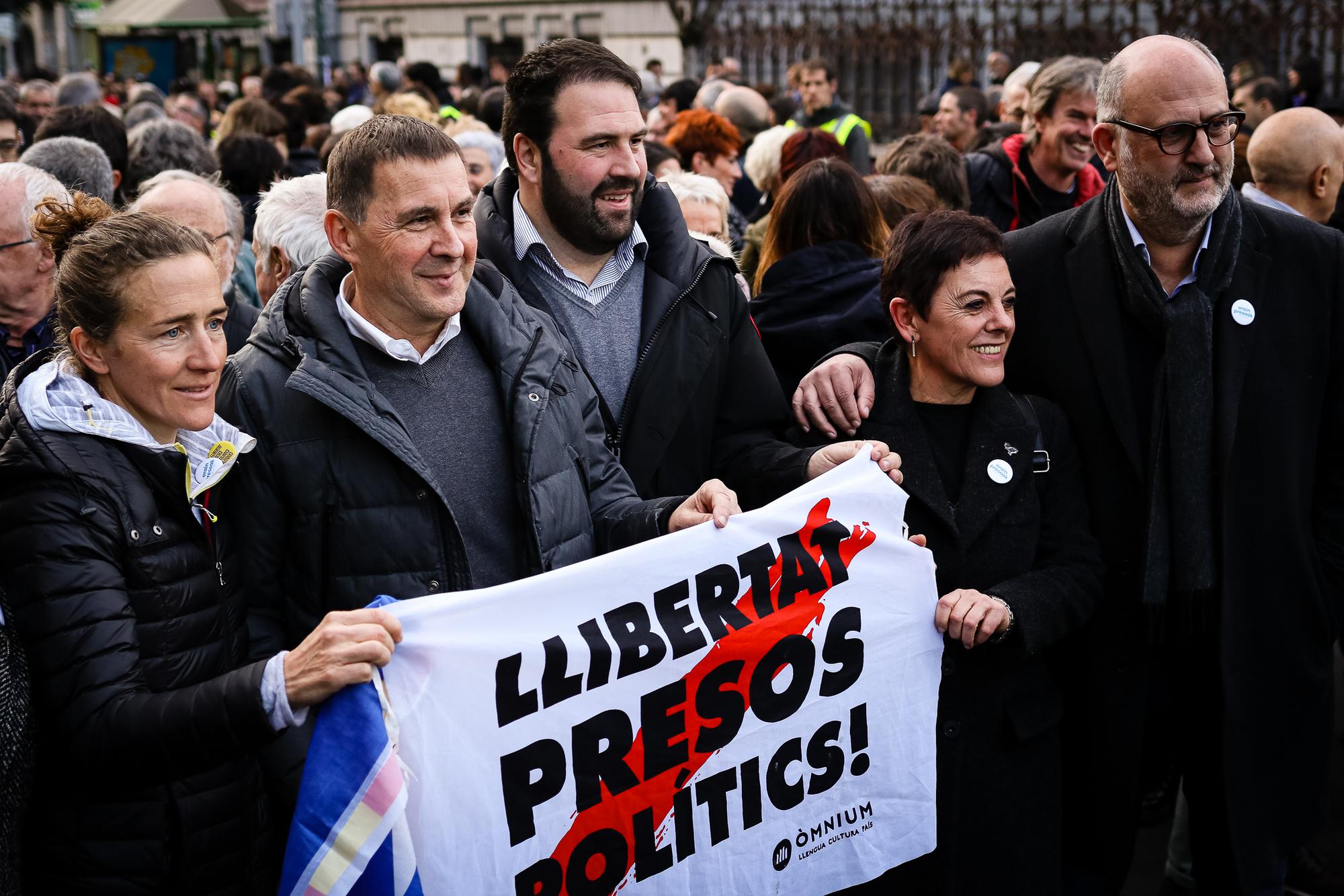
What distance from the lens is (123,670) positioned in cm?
227

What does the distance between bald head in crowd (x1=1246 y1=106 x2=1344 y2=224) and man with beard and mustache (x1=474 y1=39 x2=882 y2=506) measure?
2831 millimetres

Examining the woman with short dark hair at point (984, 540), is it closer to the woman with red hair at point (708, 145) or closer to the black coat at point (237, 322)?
the black coat at point (237, 322)

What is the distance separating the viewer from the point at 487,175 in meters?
7.03

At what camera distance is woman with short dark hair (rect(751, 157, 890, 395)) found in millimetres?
4074

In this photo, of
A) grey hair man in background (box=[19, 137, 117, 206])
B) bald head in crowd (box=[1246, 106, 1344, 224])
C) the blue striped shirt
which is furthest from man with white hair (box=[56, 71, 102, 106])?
bald head in crowd (box=[1246, 106, 1344, 224])

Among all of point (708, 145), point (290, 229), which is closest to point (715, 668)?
point (290, 229)

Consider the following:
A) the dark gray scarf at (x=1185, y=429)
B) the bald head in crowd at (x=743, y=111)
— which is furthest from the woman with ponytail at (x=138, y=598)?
the bald head in crowd at (x=743, y=111)

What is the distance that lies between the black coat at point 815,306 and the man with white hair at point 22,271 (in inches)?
84.4

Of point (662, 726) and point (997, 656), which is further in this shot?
point (997, 656)

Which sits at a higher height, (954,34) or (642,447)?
(954,34)

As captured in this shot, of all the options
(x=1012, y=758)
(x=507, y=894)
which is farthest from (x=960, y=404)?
(x=507, y=894)

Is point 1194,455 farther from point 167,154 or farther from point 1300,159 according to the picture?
point 167,154

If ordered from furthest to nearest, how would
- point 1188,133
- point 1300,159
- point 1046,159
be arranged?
point 1046,159 < point 1300,159 < point 1188,133

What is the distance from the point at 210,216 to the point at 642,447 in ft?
6.86
